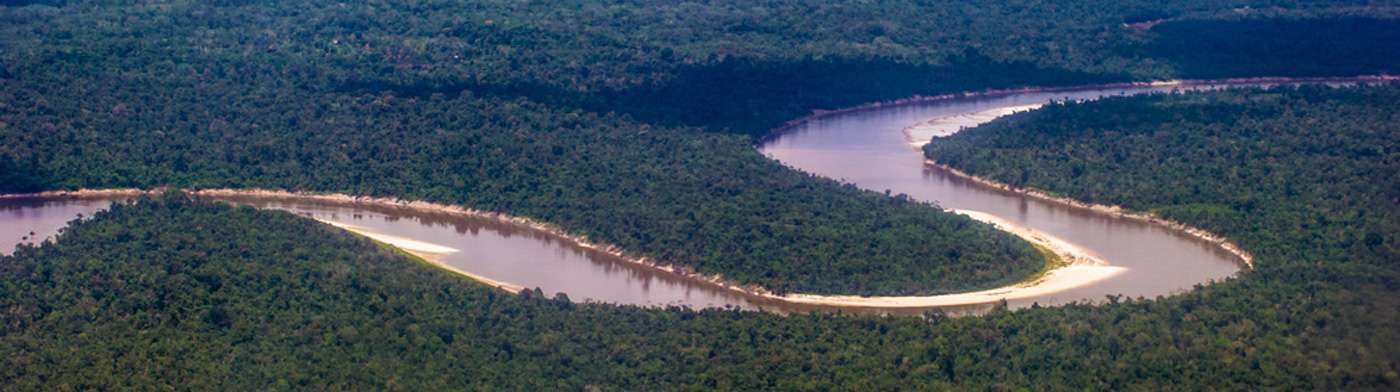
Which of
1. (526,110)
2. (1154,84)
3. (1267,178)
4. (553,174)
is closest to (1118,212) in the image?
(1267,178)

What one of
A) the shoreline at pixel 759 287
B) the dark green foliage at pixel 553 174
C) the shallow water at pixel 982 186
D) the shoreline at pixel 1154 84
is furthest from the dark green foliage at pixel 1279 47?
the shoreline at pixel 759 287

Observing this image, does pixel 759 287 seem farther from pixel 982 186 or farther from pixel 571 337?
pixel 982 186

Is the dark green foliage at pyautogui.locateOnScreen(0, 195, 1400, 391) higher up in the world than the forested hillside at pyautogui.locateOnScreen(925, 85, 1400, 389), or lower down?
lower down

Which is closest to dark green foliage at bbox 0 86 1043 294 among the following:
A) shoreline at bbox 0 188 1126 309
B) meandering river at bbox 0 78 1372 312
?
shoreline at bbox 0 188 1126 309

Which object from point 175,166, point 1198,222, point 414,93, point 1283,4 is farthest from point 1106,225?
point 1283,4

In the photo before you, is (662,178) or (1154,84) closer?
(662,178)

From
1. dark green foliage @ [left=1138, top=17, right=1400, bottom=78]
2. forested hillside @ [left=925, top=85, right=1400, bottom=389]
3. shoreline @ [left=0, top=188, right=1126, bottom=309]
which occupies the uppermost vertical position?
dark green foliage @ [left=1138, top=17, right=1400, bottom=78]

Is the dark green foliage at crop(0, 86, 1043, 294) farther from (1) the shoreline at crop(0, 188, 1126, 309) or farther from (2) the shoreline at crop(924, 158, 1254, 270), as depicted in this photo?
(2) the shoreline at crop(924, 158, 1254, 270)
